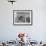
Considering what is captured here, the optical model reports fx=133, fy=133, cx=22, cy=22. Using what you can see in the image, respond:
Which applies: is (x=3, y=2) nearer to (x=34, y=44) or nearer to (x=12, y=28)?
(x=12, y=28)

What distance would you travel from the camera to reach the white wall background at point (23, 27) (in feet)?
14.6

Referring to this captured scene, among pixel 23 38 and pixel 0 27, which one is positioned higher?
pixel 0 27

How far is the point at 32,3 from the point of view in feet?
14.6

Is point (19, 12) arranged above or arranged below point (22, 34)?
above

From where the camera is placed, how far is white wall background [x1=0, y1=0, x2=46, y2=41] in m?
4.44

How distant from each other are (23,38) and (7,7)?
4.43 ft

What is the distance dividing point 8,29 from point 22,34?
96 centimetres

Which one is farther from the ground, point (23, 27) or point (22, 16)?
point (22, 16)

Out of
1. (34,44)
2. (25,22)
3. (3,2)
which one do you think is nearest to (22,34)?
(34,44)

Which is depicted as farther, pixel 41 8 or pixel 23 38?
pixel 41 8

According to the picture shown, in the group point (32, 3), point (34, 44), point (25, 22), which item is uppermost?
point (32, 3)

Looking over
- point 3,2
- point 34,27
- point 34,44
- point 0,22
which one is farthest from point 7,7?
point 34,44

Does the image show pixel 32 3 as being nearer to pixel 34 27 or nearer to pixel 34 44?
pixel 34 27

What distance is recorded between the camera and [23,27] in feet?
14.7
